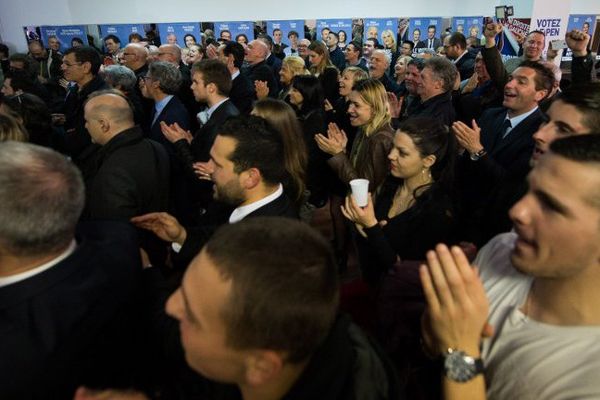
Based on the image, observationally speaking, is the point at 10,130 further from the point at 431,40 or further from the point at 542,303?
the point at 431,40

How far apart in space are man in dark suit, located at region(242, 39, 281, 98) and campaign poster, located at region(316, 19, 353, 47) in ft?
15.2

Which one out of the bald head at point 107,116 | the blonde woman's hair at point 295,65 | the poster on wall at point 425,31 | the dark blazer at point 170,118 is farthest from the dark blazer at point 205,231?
the poster on wall at point 425,31

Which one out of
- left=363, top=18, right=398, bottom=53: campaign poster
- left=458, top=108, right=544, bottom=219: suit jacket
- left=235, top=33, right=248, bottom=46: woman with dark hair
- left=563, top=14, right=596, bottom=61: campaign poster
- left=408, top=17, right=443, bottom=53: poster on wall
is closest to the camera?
left=458, top=108, right=544, bottom=219: suit jacket

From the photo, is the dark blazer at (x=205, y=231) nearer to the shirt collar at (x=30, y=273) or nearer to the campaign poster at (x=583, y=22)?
the shirt collar at (x=30, y=273)

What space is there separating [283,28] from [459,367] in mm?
9904

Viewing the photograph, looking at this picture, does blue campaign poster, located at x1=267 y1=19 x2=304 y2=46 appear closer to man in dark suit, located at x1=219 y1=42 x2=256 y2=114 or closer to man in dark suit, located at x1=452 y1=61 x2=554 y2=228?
man in dark suit, located at x1=219 y1=42 x2=256 y2=114

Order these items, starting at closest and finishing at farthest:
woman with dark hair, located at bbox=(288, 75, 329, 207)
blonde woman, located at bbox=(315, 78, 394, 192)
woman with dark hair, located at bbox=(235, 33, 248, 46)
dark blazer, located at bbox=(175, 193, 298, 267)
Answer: dark blazer, located at bbox=(175, 193, 298, 267)
blonde woman, located at bbox=(315, 78, 394, 192)
woman with dark hair, located at bbox=(288, 75, 329, 207)
woman with dark hair, located at bbox=(235, 33, 248, 46)

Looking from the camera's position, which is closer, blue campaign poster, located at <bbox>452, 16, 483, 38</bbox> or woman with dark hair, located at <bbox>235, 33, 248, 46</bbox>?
woman with dark hair, located at <bbox>235, 33, 248, 46</bbox>

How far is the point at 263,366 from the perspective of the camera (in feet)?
2.73

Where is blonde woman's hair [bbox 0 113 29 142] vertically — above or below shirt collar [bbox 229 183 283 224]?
above

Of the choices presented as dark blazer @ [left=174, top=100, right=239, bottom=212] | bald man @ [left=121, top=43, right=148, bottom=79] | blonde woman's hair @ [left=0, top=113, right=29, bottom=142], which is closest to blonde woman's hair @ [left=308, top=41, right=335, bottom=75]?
bald man @ [left=121, top=43, right=148, bottom=79]

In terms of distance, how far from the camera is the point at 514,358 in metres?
1.01

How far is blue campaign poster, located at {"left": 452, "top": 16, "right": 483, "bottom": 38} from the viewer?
418 inches

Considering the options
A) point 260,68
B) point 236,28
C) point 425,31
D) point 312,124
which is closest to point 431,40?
point 425,31
